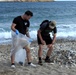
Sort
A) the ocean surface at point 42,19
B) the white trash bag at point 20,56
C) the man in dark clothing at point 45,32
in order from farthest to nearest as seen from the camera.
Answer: the ocean surface at point 42,19 → the man in dark clothing at point 45,32 → the white trash bag at point 20,56

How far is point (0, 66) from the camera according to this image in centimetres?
802

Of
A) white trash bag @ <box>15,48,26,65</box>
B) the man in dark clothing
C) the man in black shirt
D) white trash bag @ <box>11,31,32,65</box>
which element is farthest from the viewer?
the man in dark clothing

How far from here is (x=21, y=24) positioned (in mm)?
7605

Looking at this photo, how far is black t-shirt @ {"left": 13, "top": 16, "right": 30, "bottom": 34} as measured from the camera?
7543mm

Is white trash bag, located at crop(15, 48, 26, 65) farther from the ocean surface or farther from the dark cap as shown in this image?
the ocean surface

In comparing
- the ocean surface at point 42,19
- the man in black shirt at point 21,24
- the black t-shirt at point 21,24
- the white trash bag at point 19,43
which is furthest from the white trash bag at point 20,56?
the ocean surface at point 42,19

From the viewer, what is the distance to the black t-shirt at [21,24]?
7.54 meters

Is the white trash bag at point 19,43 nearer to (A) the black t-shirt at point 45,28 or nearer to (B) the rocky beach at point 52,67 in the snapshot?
(B) the rocky beach at point 52,67

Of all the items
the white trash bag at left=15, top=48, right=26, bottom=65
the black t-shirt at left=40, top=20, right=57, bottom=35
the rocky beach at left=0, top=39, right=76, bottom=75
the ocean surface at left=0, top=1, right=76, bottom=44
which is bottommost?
the ocean surface at left=0, top=1, right=76, bottom=44

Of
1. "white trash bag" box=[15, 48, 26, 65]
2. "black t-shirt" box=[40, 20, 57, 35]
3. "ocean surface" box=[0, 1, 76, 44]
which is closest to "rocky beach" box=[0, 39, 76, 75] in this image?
"white trash bag" box=[15, 48, 26, 65]

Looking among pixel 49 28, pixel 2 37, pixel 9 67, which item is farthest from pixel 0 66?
pixel 2 37

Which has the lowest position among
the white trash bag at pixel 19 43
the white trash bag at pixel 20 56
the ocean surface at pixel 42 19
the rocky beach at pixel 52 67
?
the ocean surface at pixel 42 19

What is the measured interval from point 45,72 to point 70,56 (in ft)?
4.45

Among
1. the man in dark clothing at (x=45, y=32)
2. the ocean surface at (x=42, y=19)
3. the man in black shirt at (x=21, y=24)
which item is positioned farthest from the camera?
the ocean surface at (x=42, y=19)
